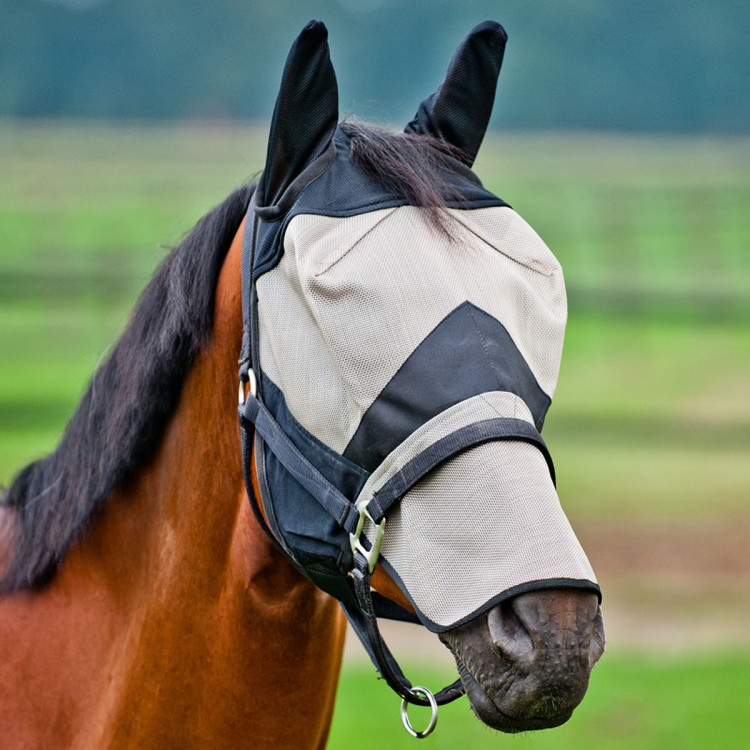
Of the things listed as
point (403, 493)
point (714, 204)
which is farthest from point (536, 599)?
point (714, 204)

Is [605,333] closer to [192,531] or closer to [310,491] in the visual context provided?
[192,531]

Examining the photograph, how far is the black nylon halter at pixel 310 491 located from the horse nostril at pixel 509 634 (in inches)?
9.6

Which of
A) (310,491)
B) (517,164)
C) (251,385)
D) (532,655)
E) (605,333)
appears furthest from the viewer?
(517,164)

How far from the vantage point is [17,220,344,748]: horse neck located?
6.07 ft

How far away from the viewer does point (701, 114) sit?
65.9ft

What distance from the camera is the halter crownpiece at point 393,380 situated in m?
1.41

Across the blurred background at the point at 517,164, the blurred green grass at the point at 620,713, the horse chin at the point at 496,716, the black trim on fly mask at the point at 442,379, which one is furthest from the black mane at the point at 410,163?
the blurred background at the point at 517,164

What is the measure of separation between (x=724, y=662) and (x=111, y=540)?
214 inches

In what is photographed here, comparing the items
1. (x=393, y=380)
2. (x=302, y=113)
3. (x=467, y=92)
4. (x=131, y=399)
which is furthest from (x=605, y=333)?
(x=393, y=380)

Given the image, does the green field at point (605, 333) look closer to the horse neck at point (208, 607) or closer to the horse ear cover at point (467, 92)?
the horse neck at point (208, 607)

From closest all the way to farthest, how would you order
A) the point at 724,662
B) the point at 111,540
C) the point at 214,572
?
the point at 214,572 → the point at 111,540 → the point at 724,662

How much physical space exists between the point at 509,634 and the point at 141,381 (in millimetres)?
981

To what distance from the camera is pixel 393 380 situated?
1478 mm

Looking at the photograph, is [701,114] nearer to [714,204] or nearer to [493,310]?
[714,204]
